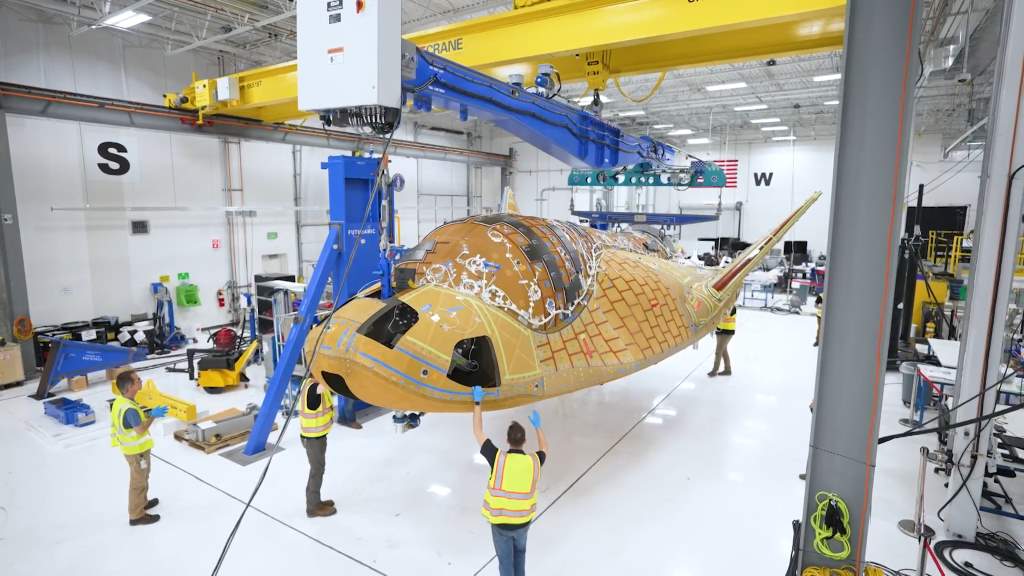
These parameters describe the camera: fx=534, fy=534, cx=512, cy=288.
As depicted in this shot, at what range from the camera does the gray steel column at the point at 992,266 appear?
471 cm

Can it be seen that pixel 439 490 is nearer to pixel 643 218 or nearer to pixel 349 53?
pixel 349 53

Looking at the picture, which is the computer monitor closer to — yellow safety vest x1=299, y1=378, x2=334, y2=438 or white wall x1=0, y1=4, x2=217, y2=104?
yellow safety vest x1=299, y1=378, x2=334, y2=438

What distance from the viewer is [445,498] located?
5926 millimetres

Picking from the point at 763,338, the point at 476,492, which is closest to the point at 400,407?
the point at 476,492

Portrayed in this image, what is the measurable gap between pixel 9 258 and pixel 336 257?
7435 mm

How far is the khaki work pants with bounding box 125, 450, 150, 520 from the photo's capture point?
5.25m

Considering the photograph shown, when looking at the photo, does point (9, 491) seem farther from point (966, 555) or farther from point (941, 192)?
point (941, 192)

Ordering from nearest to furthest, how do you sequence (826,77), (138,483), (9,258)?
(138,483) → (9,258) → (826,77)

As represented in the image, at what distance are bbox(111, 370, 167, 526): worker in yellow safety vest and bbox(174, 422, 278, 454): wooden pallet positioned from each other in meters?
1.60

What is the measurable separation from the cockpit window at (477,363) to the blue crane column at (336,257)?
2614mm

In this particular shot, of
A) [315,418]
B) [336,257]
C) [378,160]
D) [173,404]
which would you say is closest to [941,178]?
[378,160]

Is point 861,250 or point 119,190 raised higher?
point 119,190

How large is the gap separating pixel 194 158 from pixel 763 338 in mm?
15429

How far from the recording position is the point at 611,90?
1803 centimetres
